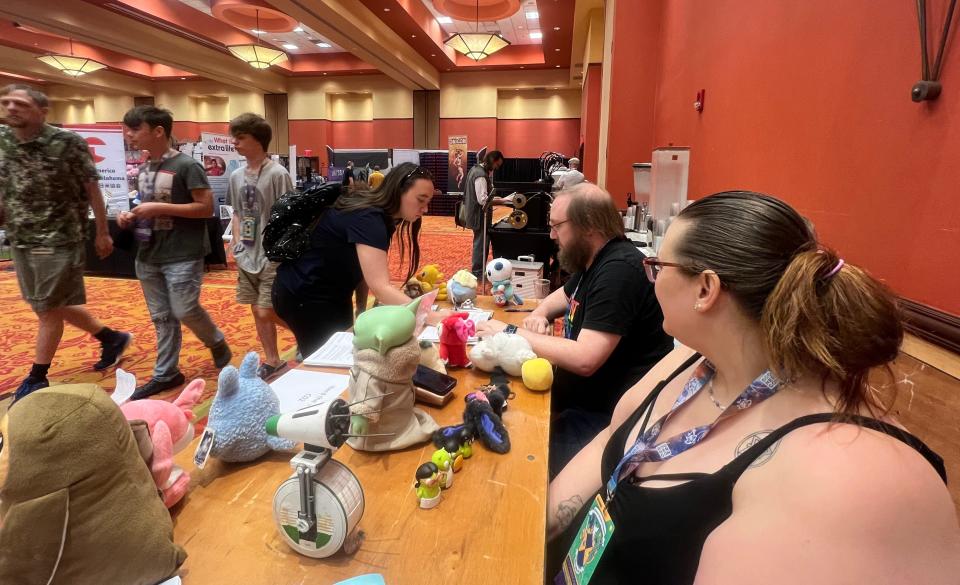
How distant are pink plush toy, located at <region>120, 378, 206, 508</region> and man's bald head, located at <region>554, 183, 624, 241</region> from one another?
128 cm

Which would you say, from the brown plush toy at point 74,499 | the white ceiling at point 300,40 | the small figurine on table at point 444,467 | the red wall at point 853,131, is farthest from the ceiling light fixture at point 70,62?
the small figurine on table at point 444,467

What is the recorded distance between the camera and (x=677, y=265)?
831 mm

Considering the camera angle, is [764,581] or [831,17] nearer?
[764,581]

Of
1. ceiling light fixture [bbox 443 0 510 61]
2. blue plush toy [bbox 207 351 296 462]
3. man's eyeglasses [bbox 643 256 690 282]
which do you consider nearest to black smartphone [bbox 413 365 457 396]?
blue plush toy [bbox 207 351 296 462]

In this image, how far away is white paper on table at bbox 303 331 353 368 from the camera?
61.3 inches

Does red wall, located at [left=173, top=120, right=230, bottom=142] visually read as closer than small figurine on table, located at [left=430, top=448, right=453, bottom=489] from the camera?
No

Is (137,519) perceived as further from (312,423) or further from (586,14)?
(586,14)

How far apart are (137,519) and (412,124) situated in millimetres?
15284

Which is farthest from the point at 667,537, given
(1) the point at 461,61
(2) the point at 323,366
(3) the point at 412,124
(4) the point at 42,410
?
(3) the point at 412,124

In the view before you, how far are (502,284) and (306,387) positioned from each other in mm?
1268

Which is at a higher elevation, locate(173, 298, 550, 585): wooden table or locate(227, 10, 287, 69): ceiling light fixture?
locate(227, 10, 287, 69): ceiling light fixture

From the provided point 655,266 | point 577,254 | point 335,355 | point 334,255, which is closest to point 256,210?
point 334,255

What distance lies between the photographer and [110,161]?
5.24 metres

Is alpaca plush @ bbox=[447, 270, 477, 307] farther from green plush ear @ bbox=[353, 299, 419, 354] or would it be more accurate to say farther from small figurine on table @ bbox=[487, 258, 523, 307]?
green plush ear @ bbox=[353, 299, 419, 354]
